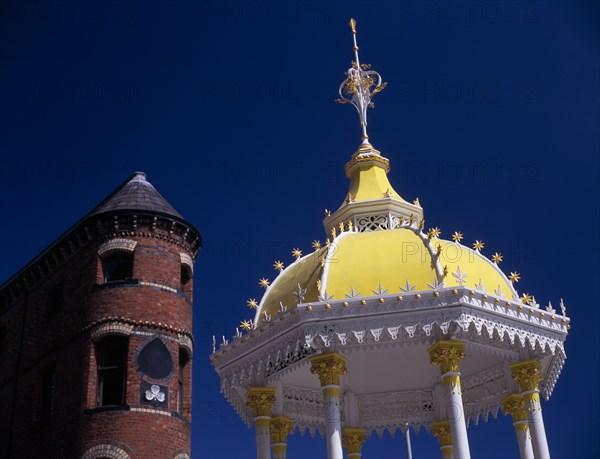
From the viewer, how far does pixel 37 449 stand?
103 ft

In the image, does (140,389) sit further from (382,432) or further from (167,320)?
(382,432)

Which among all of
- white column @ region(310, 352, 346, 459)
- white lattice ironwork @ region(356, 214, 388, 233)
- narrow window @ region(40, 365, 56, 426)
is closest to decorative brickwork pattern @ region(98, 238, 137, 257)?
narrow window @ region(40, 365, 56, 426)

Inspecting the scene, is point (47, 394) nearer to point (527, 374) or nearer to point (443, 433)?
point (443, 433)

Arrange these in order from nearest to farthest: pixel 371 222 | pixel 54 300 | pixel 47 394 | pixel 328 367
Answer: pixel 328 367, pixel 47 394, pixel 54 300, pixel 371 222

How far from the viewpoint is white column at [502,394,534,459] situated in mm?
31766

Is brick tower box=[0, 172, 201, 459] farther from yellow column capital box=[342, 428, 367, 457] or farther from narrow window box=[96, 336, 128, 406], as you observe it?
yellow column capital box=[342, 428, 367, 457]

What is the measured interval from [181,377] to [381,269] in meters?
8.44

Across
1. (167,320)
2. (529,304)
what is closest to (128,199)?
(167,320)

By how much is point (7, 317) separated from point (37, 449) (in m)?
7.97

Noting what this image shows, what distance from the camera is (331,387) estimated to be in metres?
29.8

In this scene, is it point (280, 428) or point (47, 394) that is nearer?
point (47, 394)

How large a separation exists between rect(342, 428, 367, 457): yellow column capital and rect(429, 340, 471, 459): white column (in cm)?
877

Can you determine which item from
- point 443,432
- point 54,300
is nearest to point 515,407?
point 443,432

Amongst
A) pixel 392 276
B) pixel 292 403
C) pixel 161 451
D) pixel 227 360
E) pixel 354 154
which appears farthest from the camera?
pixel 354 154
